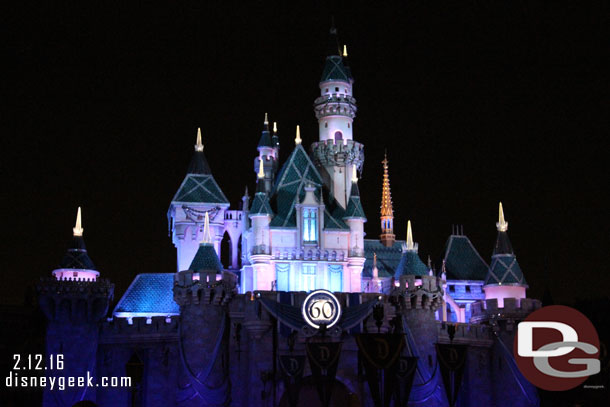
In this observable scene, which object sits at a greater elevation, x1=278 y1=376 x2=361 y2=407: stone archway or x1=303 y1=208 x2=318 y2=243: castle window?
x1=303 y1=208 x2=318 y2=243: castle window

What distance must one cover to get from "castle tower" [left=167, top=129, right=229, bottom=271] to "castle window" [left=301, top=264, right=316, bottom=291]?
6.72 metres

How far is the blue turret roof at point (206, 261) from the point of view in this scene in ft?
192

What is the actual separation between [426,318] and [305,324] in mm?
8430

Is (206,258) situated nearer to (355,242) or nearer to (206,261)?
(206,261)

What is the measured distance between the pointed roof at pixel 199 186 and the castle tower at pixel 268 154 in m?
4.93

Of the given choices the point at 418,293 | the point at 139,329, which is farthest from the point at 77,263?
the point at 418,293

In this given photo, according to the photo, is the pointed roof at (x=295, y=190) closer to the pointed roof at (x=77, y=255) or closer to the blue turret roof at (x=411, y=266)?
the blue turret roof at (x=411, y=266)

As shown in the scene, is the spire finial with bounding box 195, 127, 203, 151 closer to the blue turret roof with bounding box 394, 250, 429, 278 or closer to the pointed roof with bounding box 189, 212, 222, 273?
the pointed roof with bounding box 189, 212, 222, 273

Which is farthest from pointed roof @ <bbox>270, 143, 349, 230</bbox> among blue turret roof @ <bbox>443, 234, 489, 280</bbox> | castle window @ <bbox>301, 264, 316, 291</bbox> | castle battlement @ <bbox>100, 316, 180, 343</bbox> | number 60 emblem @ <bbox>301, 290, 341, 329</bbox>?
blue turret roof @ <bbox>443, 234, 489, 280</bbox>

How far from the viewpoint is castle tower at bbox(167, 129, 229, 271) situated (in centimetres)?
6656

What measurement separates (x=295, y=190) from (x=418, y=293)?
41.9ft

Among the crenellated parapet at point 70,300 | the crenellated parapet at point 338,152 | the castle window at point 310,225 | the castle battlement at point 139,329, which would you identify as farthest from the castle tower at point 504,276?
the crenellated parapet at point 70,300

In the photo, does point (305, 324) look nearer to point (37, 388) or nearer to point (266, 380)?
point (266, 380)

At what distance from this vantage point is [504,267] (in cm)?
6638
